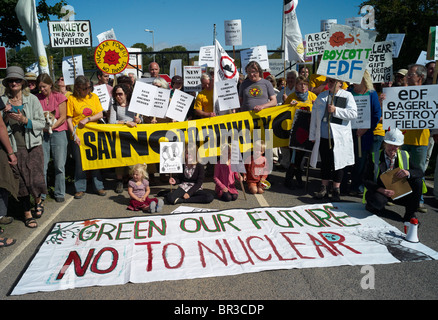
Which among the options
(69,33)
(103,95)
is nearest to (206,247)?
(103,95)

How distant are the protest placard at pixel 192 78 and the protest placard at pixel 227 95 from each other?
12.0 feet

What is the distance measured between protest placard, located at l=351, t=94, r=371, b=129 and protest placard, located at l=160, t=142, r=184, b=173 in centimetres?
301

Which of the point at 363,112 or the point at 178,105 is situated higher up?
the point at 178,105

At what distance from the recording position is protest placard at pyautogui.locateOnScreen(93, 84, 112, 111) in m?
6.99

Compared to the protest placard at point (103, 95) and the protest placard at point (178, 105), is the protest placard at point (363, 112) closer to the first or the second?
the protest placard at point (178, 105)

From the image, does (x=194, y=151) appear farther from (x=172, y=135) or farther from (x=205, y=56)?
(x=205, y=56)

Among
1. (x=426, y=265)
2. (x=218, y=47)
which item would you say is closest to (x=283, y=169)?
(x=218, y=47)

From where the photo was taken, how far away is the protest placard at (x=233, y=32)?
11121 mm

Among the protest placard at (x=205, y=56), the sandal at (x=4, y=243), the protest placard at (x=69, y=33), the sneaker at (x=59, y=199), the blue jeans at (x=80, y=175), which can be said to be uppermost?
the protest placard at (x=69, y=33)

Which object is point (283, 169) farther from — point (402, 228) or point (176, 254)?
point (176, 254)

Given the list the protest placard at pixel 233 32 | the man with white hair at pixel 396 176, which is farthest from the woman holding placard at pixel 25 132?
the protest placard at pixel 233 32

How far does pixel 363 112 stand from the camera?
583cm

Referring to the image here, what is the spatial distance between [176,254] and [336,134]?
3273 mm

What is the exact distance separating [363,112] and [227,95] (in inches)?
92.3
